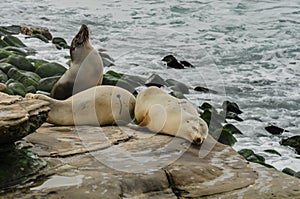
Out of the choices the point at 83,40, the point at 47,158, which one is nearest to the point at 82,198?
the point at 47,158

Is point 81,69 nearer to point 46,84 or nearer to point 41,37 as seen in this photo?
point 46,84

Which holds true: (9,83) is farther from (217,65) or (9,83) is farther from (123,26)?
(123,26)

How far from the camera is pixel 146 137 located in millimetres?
4566

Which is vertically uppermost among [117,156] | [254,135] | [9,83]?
[117,156]

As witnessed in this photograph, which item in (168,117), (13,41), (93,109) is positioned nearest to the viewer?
(168,117)

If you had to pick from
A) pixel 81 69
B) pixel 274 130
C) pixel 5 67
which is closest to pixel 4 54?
pixel 5 67

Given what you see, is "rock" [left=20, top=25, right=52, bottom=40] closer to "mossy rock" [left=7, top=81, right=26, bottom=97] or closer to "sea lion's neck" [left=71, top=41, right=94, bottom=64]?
"mossy rock" [left=7, top=81, right=26, bottom=97]

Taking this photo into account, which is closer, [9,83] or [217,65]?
[9,83]

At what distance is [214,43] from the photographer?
14875mm

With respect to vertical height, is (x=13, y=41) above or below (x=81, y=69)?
below

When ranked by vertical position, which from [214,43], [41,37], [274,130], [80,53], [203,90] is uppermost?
[80,53]

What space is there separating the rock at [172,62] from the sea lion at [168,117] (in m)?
6.76

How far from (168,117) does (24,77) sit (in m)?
4.34

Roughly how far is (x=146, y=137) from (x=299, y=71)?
844 cm
